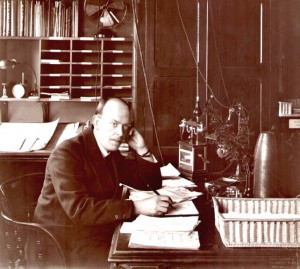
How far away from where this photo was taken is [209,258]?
126 centimetres

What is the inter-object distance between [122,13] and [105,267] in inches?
114

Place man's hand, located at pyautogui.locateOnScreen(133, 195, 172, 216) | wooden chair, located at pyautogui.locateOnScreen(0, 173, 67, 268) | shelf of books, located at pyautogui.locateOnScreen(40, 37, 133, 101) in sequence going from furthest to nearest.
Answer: shelf of books, located at pyautogui.locateOnScreen(40, 37, 133, 101), wooden chair, located at pyautogui.locateOnScreen(0, 173, 67, 268), man's hand, located at pyautogui.locateOnScreen(133, 195, 172, 216)

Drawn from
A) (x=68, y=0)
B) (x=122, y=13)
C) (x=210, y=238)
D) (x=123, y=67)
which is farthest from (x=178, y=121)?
(x=210, y=238)

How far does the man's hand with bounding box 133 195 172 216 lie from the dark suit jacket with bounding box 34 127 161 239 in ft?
0.10

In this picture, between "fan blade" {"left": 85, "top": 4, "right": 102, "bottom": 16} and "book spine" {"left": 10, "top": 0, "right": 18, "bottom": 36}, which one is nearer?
"book spine" {"left": 10, "top": 0, "right": 18, "bottom": 36}

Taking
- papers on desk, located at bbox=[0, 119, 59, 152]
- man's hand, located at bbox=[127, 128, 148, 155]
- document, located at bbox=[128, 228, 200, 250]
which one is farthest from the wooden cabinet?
Result: document, located at bbox=[128, 228, 200, 250]

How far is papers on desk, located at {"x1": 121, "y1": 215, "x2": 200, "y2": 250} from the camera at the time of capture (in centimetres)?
128

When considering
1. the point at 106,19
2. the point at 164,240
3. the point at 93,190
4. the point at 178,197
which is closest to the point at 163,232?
the point at 164,240

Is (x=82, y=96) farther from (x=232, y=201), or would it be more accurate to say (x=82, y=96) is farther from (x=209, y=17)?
(x=232, y=201)

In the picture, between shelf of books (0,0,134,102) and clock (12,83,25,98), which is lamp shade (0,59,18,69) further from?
clock (12,83,25,98)

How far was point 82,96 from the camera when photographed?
407cm

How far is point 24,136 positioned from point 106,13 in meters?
1.43

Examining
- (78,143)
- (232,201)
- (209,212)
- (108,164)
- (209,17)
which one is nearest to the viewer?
(232,201)

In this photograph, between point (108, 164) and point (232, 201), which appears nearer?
point (232, 201)
